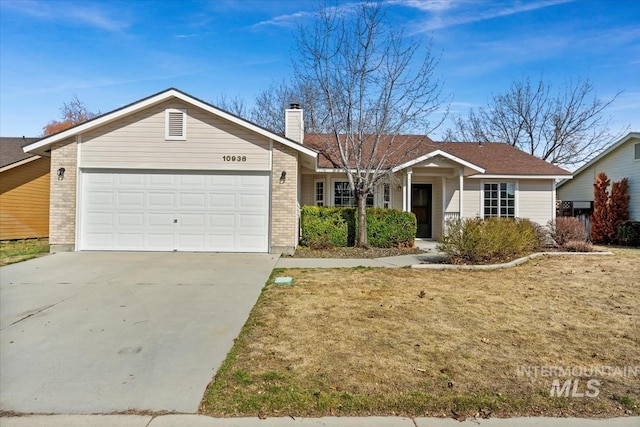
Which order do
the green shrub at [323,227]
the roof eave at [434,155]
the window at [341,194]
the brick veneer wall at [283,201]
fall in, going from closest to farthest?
1. the brick veneer wall at [283,201]
2. the green shrub at [323,227]
3. the roof eave at [434,155]
4. the window at [341,194]

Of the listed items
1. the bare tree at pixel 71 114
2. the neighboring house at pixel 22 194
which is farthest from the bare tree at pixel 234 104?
the neighboring house at pixel 22 194

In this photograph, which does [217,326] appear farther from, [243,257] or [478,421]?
[243,257]

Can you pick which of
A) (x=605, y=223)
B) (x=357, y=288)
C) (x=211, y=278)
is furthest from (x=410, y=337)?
(x=605, y=223)

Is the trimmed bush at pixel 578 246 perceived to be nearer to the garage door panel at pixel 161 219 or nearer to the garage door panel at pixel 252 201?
the garage door panel at pixel 252 201

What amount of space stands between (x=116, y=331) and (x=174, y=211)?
6.82 m

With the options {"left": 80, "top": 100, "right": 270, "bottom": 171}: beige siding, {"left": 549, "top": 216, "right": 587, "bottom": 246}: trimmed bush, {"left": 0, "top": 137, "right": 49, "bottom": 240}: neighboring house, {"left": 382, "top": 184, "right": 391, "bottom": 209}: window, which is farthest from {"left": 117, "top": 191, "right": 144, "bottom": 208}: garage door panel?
{"left": 549, "top": 216, "right": 587, "bottom": 246}: trimmed bush

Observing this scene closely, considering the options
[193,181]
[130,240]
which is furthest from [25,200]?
[193,181]

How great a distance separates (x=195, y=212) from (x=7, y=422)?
28.4 feet

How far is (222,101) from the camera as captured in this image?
31156 mm

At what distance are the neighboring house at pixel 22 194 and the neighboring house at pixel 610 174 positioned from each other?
25602 mm

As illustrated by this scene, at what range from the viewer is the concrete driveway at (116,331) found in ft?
11.1

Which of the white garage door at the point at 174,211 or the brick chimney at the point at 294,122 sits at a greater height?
the brick chimney at the point at 294,122

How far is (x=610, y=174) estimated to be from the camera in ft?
60.4

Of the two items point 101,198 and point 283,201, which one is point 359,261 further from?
point 101,198
